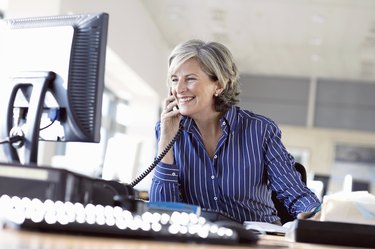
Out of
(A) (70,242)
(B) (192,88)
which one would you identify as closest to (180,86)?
(B) (192,88)

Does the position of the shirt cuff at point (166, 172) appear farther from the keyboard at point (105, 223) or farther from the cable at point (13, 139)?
the keyboard at point (105, 223)

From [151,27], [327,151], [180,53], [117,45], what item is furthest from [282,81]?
[180,53]

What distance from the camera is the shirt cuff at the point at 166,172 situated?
90.9 inches

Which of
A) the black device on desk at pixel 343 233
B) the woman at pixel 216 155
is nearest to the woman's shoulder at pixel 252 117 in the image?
the woman at pixel 216 155

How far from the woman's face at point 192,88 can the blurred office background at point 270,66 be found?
2.21 m

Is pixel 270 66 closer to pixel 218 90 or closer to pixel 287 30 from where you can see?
pixel 287 30

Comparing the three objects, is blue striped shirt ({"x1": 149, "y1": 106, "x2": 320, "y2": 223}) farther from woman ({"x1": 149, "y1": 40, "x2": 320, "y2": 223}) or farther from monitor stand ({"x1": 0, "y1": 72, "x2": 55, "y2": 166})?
monitor stand ({"x1": 0, "y1": 72, "x2": 55, "y2": 166})

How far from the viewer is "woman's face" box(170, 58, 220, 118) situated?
100.0 inches

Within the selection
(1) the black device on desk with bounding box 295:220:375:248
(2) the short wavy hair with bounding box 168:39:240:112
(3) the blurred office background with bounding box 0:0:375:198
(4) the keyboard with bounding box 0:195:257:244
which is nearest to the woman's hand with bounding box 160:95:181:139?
(2) the short wavy hair with bounding box 168:39:240:112

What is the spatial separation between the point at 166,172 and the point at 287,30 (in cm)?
841

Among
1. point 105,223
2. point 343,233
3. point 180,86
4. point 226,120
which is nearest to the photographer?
point 105,223

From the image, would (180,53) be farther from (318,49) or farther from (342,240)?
(318,49)

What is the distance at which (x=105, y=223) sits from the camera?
1.05m

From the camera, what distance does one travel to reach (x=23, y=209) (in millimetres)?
1072
